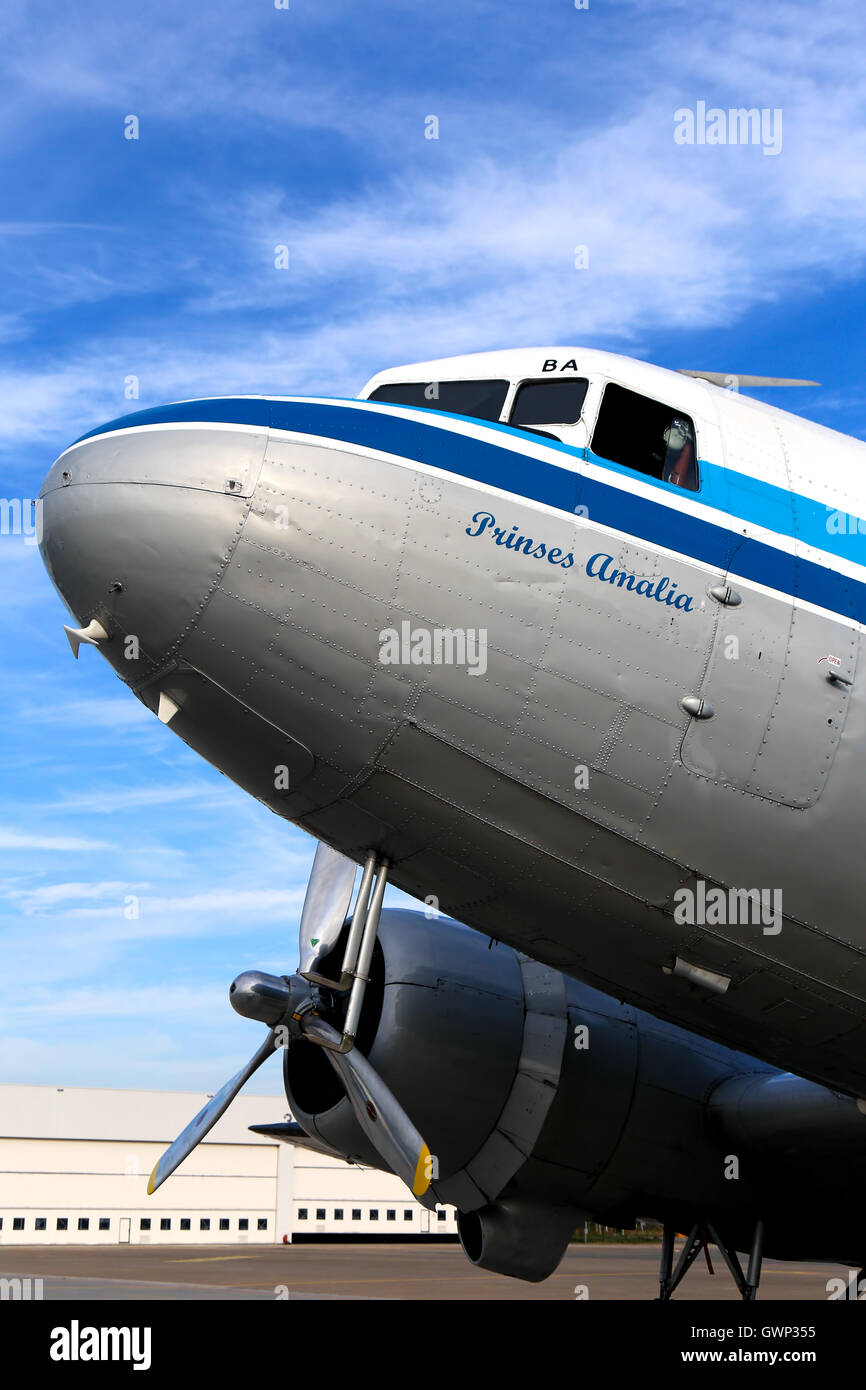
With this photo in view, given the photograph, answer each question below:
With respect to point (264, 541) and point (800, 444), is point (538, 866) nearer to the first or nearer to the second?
point (264, 541)

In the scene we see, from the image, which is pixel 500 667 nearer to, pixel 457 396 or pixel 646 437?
pixel 646 437

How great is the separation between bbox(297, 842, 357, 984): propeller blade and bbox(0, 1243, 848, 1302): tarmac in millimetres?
5516

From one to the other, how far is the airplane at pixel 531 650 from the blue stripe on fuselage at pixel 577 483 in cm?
2

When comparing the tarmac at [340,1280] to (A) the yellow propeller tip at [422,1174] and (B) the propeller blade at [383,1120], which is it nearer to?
(B) the propeller blade at [383,1120]

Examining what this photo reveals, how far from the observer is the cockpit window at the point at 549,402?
7.97 meters

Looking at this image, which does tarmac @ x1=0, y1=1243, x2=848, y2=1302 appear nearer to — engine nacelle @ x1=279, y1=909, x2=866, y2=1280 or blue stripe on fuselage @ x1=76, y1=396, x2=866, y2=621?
engine nacelle @ x1=279, y1=909, x2=866, y2=1280

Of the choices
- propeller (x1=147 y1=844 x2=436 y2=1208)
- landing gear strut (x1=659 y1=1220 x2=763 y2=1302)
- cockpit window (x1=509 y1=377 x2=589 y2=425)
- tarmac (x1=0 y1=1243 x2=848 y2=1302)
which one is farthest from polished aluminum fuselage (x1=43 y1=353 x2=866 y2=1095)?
tarmac (x1=0 y1=1243 x2=848 y2=1302)

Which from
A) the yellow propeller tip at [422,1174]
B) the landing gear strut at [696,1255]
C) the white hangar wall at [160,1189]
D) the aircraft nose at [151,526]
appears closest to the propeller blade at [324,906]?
the yellow propeller tip at [422,1174]

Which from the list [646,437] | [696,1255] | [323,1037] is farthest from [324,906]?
[646,437]

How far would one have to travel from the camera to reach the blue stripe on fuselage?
7328 millimetres

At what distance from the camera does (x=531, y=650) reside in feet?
23.2
